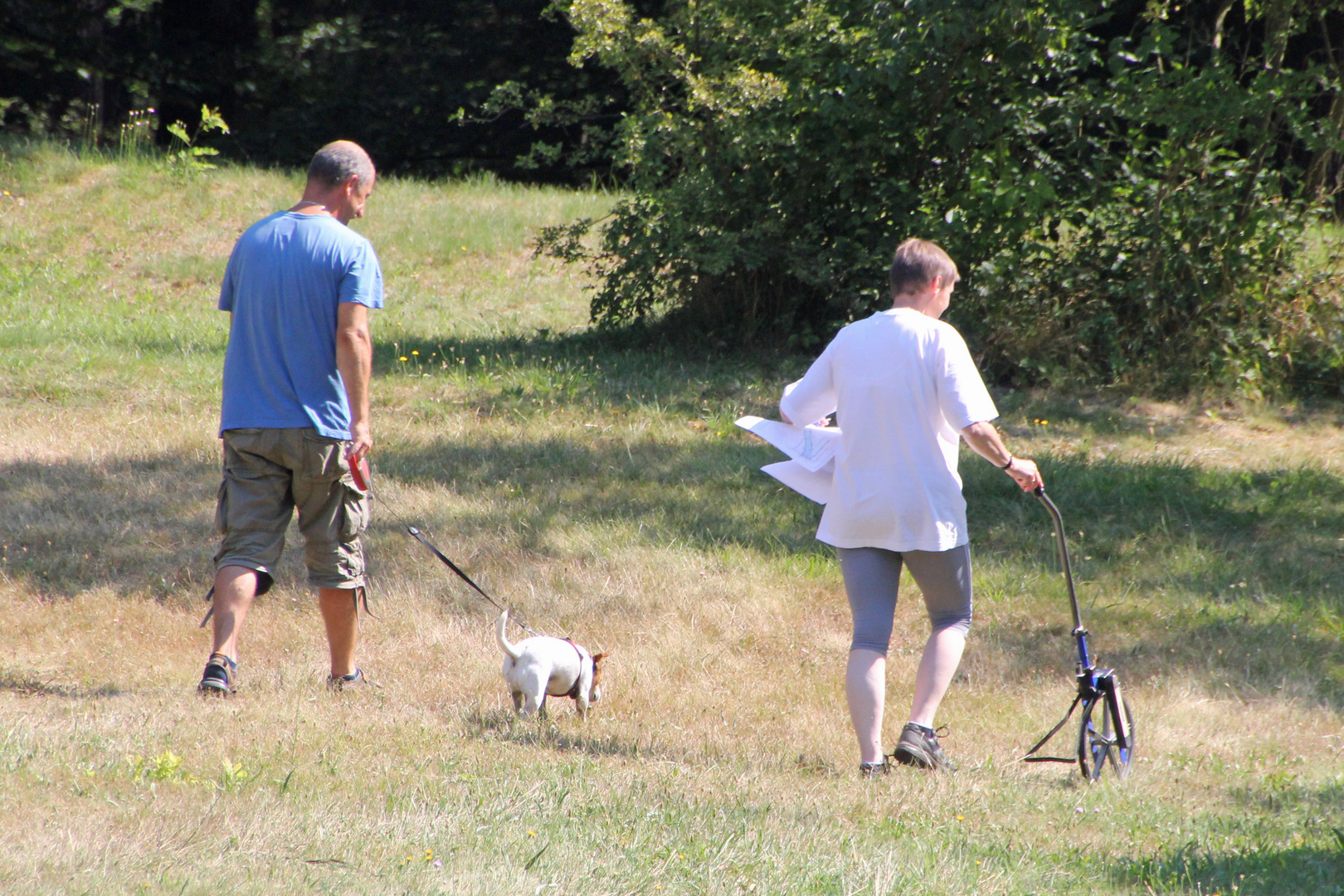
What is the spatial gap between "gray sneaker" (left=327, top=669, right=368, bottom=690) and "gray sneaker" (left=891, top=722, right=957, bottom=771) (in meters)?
2.11

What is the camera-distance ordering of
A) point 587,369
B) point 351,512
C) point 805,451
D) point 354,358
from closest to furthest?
1. point 805,451
2. point 354,358
3. point 351,512
4. point 587,369

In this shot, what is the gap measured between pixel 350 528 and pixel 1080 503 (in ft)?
14.7

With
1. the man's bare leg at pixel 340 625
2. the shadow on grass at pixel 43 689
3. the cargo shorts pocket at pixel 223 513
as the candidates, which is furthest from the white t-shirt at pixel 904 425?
the shadow on grass at pixel 43 689

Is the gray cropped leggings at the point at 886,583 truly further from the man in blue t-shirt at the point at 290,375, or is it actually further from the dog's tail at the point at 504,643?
the man in blue t-shirt at the point at 290,375

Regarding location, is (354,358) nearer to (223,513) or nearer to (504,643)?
A: (223,513)

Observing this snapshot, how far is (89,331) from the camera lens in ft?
34.9

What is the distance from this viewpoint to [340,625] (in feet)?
15.4

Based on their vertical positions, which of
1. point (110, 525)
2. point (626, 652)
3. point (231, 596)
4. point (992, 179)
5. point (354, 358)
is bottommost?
point (110, 525)

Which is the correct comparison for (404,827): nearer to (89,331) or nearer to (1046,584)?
(1046,584)

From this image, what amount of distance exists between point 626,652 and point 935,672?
1.93 m

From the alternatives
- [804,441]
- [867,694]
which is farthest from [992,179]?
[867,694]

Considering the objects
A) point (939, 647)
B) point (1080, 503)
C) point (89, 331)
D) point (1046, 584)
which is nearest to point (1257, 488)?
point (1080, 503)

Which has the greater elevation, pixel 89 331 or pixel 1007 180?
pixel 1007 180

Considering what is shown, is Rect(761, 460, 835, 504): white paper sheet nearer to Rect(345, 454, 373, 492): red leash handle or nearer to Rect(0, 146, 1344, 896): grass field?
Rect(0, 146, 1344, 896): grass field
